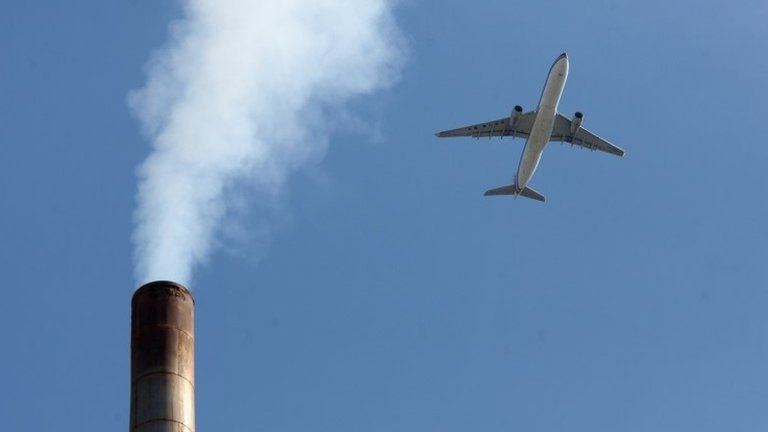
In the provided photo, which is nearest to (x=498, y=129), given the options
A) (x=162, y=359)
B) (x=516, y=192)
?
(x=516, y=192)

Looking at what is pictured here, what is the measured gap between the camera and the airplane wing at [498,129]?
67.2 meters

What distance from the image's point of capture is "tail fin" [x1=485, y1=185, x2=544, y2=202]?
70625 mm

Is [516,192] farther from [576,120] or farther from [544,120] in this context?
[544,120]

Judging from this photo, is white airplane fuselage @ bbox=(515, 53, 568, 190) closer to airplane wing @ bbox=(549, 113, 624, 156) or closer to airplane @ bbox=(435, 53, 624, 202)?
airplane @ bbox=(435, 53, 624, 202)

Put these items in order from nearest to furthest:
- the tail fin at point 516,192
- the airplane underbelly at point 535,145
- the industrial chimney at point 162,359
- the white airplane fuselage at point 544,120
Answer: the industrial chimney at point 162,359, the white airplane fuselage at point 544,120, the airplane underbelly at point 535,145, the tail fin at point 516,192

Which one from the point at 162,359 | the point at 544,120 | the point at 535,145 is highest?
the point at 535,145

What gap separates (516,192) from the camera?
70500 mm

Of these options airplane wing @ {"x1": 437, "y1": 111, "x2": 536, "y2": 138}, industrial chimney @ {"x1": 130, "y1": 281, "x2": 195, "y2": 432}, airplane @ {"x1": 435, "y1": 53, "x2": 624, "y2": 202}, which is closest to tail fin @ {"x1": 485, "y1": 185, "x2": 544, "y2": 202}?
airplane @ {"x1": 435, "y1": 53, "x2": 624, "y2": 202}

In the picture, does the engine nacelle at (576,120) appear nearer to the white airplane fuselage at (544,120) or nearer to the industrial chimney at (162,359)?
the white airplane fuselage at (544,120)

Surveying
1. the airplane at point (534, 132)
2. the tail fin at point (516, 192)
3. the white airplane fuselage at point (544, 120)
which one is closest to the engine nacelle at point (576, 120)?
the airplane at point (534, 132)

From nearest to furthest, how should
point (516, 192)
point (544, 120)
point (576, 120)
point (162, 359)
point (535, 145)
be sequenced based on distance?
point (162, 359) → point (544, 120) → point (535, 145) → point (576, 120) → point (516, 192)

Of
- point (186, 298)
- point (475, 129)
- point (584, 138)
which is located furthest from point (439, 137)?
point (186, 298)

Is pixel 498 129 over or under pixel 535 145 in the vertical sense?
over

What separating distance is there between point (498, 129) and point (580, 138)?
4835 mm
